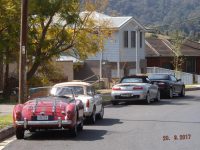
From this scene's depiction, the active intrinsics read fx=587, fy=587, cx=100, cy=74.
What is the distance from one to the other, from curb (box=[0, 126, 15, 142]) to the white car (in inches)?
116

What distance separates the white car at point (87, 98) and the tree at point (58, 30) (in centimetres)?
1184

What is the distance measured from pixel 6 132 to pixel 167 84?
1951 centimetres

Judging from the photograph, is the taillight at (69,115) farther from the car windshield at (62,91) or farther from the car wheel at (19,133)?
the car windshield at (62,91)

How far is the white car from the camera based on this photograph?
18578 millimetres

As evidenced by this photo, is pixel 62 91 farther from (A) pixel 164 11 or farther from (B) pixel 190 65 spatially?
(A) pixel 164 11

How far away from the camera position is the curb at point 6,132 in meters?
15.1

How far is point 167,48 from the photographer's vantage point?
6725cm

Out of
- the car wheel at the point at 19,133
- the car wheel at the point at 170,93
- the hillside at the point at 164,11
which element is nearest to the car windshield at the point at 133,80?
the car wheel at the point at 170,93

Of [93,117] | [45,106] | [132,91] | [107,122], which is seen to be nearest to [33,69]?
[132,91]

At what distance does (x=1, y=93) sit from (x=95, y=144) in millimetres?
21011

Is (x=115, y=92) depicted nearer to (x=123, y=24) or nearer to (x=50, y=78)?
(x=50, y=78)

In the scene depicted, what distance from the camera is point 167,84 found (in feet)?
112

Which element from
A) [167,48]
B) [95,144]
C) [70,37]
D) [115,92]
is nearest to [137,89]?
[115,92]

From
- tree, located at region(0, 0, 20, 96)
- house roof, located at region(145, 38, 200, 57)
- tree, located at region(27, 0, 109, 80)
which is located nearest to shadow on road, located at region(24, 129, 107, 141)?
tree, located at region(0, 0, 20, 96)
